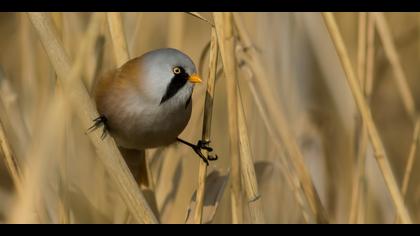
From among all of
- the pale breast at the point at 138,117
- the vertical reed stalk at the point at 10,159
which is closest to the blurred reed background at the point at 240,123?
the vertical reed stalk at the point at 10,159

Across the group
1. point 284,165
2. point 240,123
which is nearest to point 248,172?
point 240,123

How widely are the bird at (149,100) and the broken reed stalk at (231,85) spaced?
19 centimetres

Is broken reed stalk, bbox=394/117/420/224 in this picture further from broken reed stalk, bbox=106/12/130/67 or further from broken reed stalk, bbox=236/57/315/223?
broken reed stalk, bbox=106/12/130/67

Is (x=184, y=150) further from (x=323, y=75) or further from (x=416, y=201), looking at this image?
(x=416, y=201)

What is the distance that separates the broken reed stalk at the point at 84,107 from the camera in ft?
4.88

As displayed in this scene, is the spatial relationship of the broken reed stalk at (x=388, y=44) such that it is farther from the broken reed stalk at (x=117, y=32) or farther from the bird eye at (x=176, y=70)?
the broken reed stalk at (x=117, y=32)

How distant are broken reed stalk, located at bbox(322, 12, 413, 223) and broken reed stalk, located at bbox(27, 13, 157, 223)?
667 millimetres

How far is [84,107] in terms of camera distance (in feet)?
5.03

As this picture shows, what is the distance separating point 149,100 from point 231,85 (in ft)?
1.33

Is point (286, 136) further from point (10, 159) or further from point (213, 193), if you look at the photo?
point (10, 159)

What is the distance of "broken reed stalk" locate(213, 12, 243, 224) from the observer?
65.0 inches

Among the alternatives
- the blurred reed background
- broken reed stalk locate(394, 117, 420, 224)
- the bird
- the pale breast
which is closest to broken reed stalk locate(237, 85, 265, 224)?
the blurred reed background

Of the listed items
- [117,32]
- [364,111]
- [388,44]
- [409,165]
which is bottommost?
[409,165]
